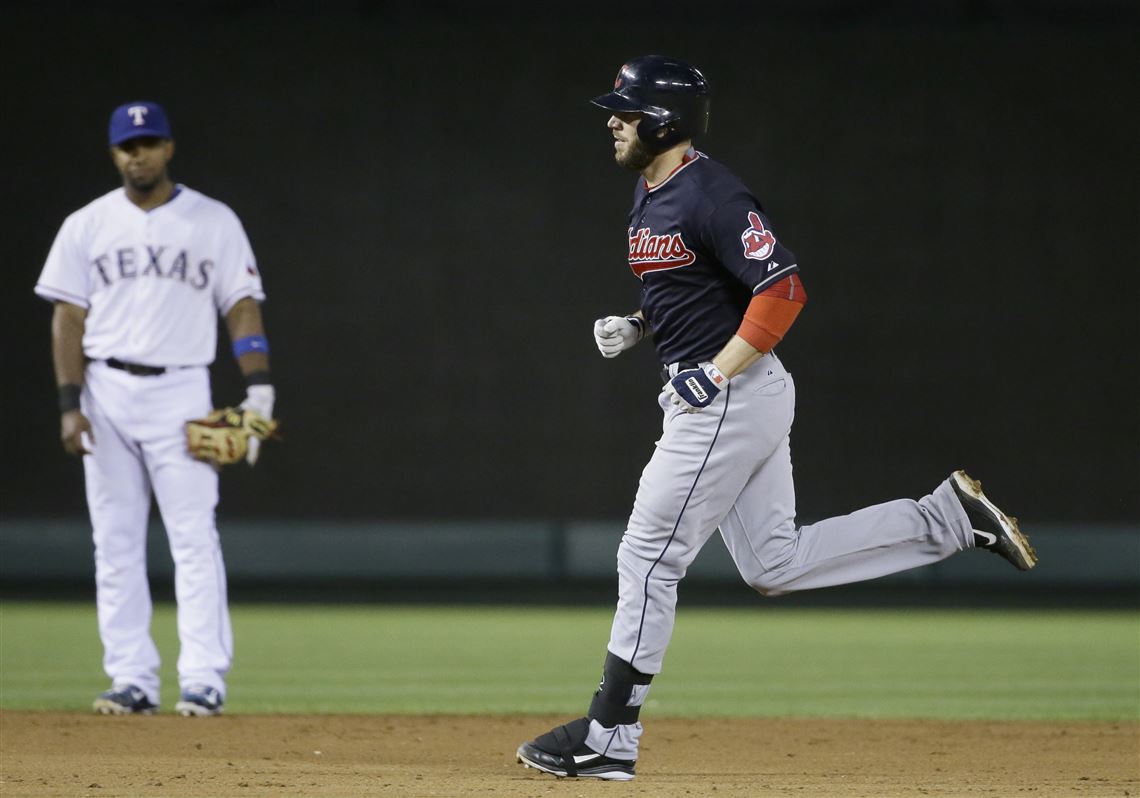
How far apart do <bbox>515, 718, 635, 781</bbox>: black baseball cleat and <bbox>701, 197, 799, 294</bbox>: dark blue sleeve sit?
1.15 meters

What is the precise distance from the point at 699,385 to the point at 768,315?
23 centimetres

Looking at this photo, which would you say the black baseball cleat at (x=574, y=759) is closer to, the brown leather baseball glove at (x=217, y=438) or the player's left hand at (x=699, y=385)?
the player's left hand at (x=699, y=385)

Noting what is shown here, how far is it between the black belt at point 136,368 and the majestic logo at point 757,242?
2.34m

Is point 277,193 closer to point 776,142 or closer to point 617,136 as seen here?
point 776,142

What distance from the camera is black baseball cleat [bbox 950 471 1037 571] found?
3.92m

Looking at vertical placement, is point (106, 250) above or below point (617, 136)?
below

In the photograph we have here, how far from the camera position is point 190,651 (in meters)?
5.20

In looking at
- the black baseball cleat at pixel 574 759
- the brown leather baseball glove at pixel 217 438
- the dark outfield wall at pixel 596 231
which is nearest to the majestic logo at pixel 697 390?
the black baseball cleat at pixel 574 759

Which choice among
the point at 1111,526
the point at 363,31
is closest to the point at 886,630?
the point at 1111,526

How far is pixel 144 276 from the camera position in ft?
17.1

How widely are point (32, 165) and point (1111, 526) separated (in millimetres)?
8016

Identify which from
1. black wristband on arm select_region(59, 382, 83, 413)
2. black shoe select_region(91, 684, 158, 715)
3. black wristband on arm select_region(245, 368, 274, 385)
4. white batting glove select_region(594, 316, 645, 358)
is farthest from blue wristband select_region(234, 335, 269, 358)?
white batting glove select_region(594, 316, 645, 358)

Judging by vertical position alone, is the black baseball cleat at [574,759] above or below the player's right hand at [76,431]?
below

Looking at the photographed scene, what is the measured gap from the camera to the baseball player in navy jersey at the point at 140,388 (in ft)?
17.1
